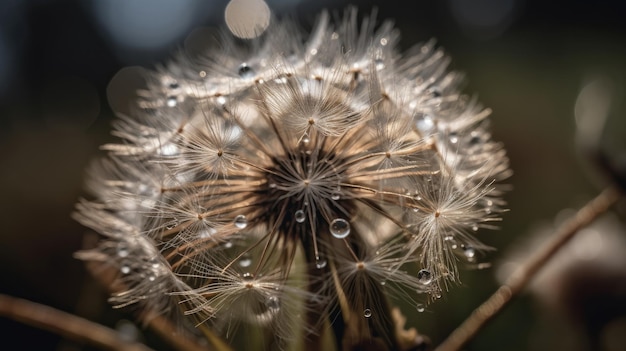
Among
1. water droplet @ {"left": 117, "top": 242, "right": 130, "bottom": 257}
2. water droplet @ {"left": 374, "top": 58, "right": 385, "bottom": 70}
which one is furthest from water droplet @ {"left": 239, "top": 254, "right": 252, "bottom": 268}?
water droplet @ {"left": 374, "top": 58, "right": 385, "bottom": 70}

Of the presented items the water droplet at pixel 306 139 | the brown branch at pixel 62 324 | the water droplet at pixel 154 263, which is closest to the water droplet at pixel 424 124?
the water droplet at pixel 306 139

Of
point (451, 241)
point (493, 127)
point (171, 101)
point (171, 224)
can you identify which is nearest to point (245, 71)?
point (171, 101)

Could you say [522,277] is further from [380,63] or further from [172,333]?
[172,333]

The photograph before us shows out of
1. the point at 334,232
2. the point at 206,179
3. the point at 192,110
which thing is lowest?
the point at 334,232

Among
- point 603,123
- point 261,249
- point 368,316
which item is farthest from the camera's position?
point 603,123

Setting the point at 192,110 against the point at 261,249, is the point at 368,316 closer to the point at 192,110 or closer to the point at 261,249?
the point at 261,249

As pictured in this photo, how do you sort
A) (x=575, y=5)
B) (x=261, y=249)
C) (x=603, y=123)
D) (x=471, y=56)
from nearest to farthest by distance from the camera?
(x=261, y=249) → (x=603, y=123) → (x=471, y=56) → (x=575, y=5)

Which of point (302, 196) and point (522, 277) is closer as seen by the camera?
point (302, 196)

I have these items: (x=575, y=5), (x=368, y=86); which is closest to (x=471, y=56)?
(x=575, y=5)
